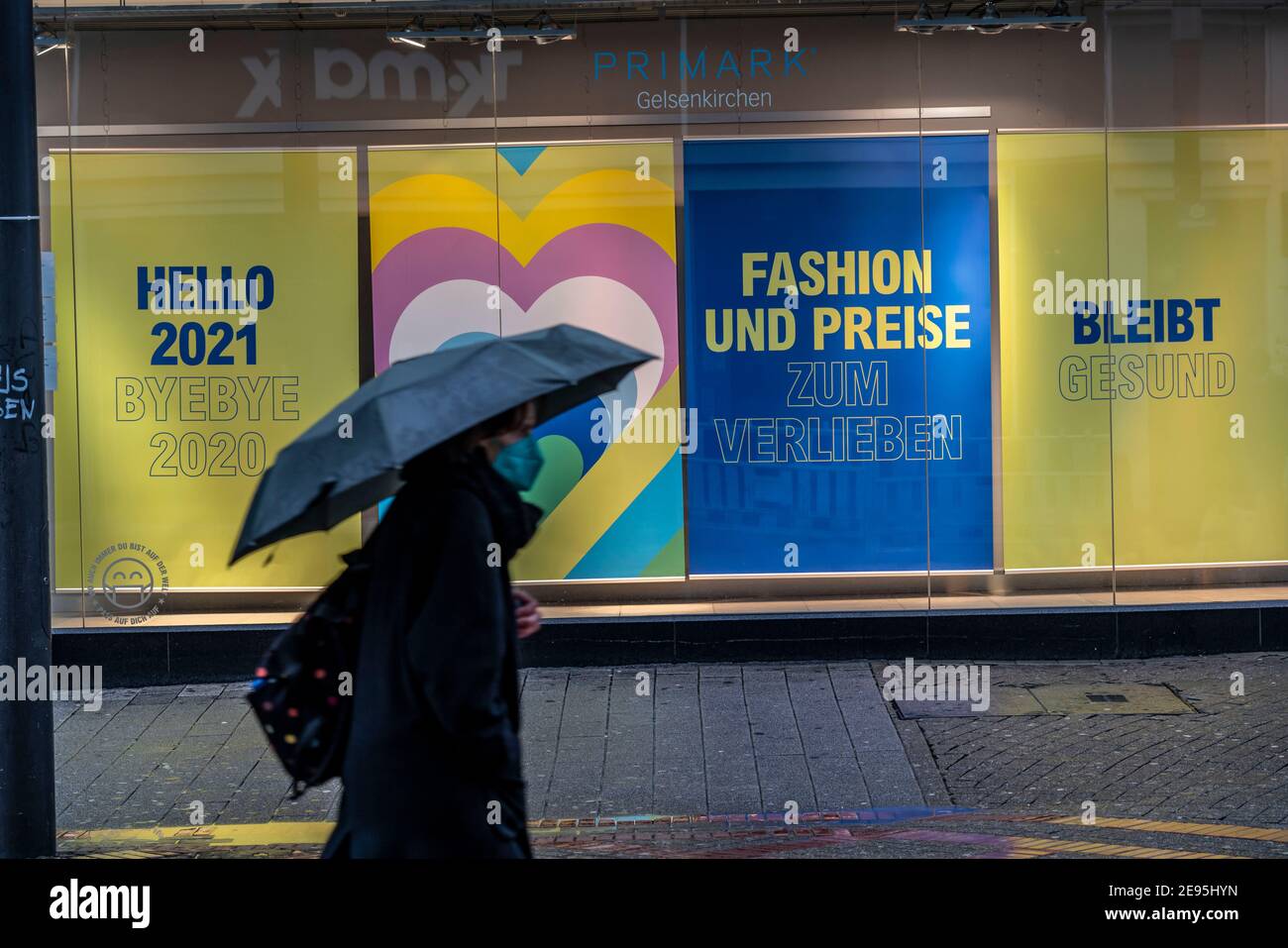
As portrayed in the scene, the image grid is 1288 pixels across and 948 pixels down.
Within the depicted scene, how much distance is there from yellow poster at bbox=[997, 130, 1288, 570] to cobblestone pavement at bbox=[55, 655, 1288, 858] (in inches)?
42.2

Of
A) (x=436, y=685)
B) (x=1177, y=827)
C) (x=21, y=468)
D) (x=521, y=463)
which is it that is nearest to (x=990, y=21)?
(x=1177, y=827)

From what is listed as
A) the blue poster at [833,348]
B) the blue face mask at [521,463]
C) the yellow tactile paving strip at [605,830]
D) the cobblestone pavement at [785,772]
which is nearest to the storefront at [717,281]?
the blue poster at [833,348]

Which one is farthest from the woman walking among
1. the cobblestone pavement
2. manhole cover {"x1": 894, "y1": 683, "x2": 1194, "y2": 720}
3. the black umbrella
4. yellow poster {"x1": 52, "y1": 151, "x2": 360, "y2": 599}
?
yellow poster {"x1": 52, "y1": 151, "x2": 360, "y2": 599}

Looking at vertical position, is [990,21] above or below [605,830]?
above

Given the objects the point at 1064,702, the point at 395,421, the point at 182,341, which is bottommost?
the point at 1064,702

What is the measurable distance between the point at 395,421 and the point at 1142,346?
7.73m

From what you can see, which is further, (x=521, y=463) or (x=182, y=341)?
(x=182, y=341)

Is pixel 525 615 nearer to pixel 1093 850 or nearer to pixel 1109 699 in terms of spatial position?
pixel 1093 850

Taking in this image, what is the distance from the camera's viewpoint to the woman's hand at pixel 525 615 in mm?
3817

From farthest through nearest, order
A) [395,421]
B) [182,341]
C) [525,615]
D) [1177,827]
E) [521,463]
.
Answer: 1. [182,341]
2. [1177,827]
3. [521,463]
4. [525,615]
5. [395,421]

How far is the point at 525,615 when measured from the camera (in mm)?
3885

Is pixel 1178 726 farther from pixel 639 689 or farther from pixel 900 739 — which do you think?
pixel 639 689

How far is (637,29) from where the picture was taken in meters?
10.0

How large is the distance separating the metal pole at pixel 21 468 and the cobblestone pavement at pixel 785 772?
541 millimetres
